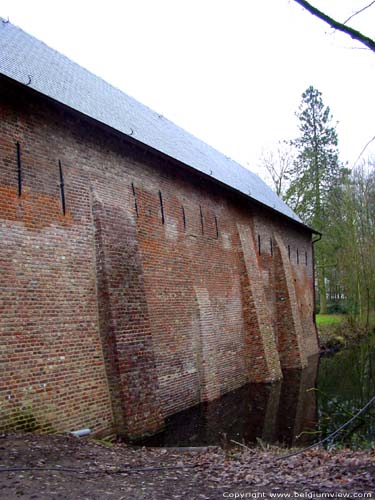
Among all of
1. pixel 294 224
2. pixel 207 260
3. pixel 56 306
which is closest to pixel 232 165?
pixel 294 224

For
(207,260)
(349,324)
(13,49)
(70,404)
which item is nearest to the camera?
(70,404)

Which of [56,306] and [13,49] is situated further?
[13,49]

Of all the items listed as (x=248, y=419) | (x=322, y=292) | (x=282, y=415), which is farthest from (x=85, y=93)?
(x=322, y=292)


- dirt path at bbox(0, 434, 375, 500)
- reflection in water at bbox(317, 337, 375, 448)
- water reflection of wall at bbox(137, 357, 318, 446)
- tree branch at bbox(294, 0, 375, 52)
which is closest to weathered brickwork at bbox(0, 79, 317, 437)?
water reflection of wall at bbox(137, 357, 318, 446)

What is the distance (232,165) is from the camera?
19.0 metres

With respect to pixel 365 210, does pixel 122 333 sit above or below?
below

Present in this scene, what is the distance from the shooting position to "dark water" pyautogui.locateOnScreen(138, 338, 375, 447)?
7574 mm

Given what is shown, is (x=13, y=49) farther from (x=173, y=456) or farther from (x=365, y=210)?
(x=365, y=210)

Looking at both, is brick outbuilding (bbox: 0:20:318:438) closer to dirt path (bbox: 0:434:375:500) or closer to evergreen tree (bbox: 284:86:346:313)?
dirt path (bbox: 0:434:375:500)

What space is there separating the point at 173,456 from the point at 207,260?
6046 mm

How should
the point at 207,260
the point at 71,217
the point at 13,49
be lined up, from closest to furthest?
the point at 71,217
the point at 13,49
the point at 207,260

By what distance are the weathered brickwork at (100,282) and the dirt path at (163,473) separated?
2.86 feet

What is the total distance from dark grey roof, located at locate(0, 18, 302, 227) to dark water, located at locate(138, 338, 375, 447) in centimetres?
511

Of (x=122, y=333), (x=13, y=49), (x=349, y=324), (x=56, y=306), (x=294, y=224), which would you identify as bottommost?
(x=349, y=324)
